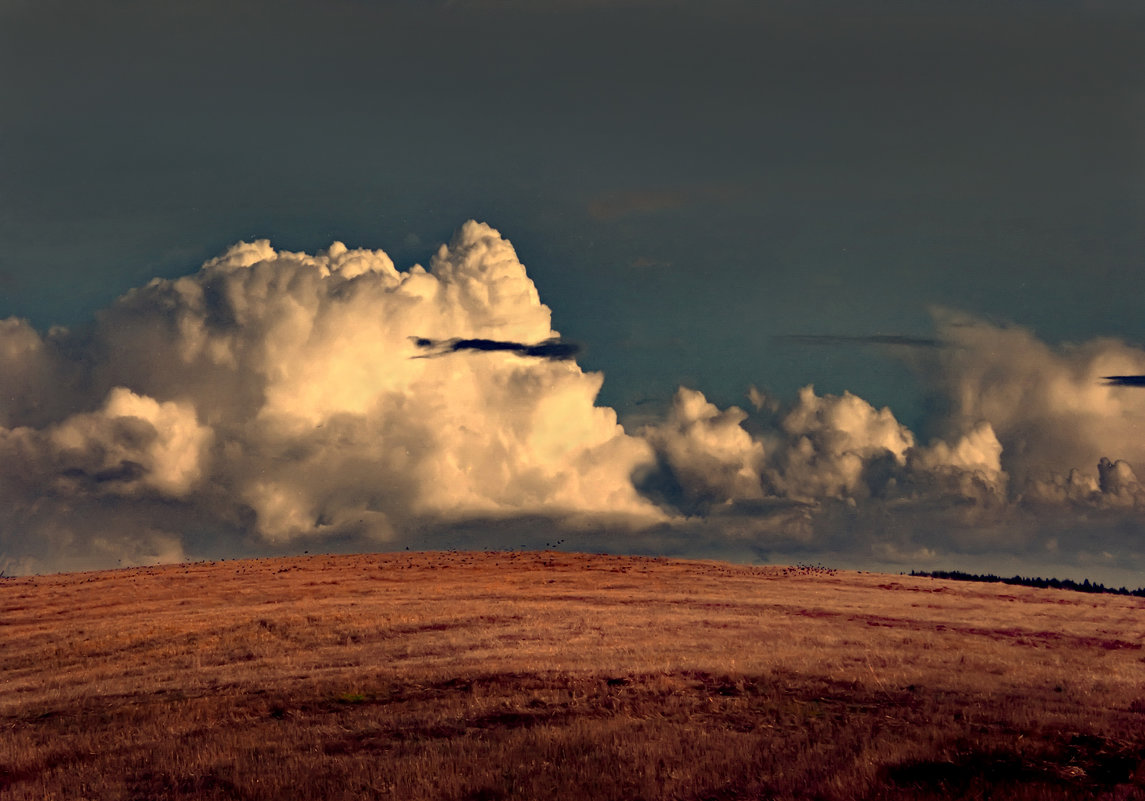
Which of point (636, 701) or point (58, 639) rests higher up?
point (636, 701)

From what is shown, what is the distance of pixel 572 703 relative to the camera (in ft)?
70.9

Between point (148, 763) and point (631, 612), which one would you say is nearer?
point (148, 763)

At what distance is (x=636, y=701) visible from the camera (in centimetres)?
2159

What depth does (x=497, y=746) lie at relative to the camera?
57.3ft

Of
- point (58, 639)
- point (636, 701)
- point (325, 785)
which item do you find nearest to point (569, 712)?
point (636, 701)

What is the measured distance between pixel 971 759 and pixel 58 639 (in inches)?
1570

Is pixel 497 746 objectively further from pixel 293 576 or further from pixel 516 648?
pixel 293 576

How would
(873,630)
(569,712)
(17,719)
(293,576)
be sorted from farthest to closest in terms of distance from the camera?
(293,576) → (873,630) → (17,719) → (569,712)

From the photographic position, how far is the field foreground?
15352 millimetres

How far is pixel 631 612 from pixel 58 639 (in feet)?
85.7

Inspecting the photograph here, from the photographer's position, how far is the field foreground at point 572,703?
1535 centimetres

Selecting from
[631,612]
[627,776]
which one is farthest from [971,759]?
[631,612]

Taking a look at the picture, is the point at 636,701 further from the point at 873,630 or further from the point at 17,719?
the point at 873,630

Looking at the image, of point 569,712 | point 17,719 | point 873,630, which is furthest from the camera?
point 873,630
